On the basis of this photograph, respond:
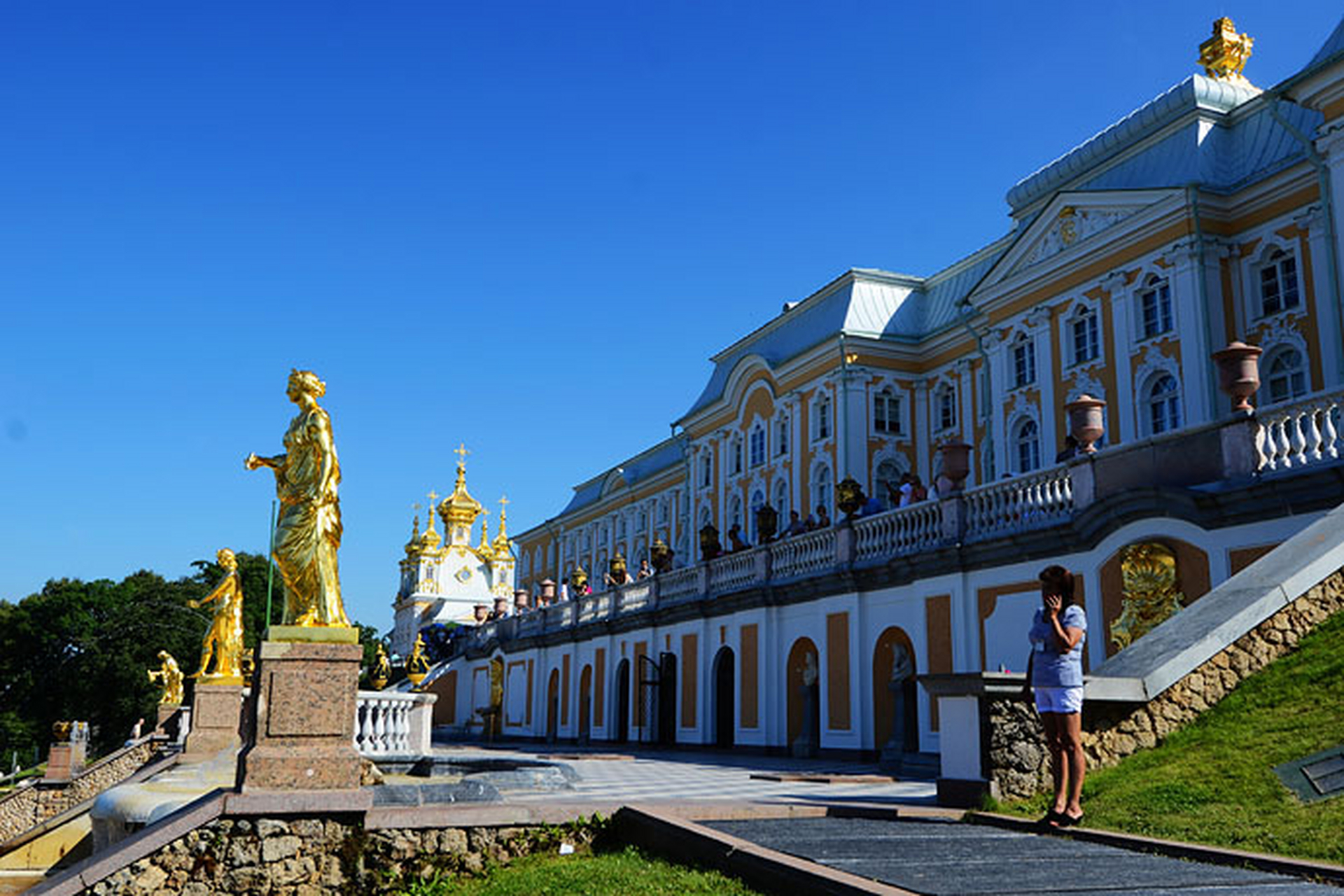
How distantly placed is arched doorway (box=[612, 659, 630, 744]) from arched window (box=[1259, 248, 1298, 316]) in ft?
58.8

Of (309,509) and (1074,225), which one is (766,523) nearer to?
(1074,225)

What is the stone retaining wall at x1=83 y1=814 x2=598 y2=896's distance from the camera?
912 centimetres

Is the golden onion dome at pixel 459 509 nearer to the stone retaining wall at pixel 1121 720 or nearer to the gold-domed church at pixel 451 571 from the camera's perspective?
the gold-domed church at pixel 451 571

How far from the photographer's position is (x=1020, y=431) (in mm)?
29156

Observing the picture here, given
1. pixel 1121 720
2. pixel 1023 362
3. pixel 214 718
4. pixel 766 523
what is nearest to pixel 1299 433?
pixel 1121 720

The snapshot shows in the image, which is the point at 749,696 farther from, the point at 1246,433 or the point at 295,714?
the point at 295,714

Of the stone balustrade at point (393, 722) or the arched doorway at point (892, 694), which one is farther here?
the arched doorway at point (892, 694)

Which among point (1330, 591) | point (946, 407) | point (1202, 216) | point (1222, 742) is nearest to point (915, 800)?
point (1222, 742)

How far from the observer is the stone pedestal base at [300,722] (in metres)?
9.44

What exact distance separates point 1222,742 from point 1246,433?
20.9 feet

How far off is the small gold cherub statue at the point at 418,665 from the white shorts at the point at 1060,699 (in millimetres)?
30807

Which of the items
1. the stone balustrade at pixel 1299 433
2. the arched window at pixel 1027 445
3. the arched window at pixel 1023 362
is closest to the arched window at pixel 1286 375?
the arched window at pixel 1027 445

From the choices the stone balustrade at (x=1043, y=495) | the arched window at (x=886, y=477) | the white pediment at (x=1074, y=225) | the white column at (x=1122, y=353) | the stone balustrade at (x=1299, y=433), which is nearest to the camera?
the stone balustrade at (x=1299, y=433)

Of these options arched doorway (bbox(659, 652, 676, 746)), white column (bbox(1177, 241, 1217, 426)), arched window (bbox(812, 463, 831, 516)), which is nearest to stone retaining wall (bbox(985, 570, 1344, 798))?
white column (bbox(1177, 241, 1217, 426))
